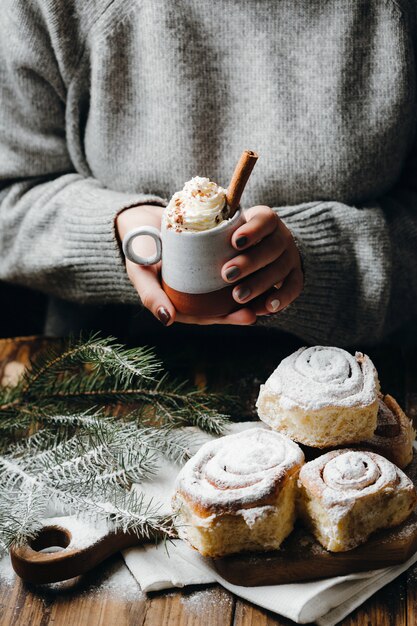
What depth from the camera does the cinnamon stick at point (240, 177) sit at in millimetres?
919

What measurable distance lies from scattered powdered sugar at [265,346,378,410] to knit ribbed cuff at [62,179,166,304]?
0.39 m

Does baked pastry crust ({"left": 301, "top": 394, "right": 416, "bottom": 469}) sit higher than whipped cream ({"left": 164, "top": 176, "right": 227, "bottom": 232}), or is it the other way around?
whipped cream ({"left": 164, "top": 176, "right": 227, "bottom": 232})

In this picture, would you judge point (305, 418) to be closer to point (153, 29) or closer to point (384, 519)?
point (384, 519)

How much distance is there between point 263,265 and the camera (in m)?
1.02

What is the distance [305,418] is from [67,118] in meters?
0.76

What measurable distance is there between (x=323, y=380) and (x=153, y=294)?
0.26 meters

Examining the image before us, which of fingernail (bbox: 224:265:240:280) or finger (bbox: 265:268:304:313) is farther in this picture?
finger (bbox: 265:268:304:313)

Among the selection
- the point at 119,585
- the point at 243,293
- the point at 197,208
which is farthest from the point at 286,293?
the point at 119,585

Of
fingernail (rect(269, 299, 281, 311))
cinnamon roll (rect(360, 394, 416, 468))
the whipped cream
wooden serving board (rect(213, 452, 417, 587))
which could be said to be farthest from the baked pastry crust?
the whipped cream

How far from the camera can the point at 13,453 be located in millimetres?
1056

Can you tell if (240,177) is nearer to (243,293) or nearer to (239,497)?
(243,293)

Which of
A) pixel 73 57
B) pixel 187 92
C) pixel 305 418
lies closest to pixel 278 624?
pixel 305 418

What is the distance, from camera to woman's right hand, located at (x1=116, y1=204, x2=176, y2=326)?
3.32ft

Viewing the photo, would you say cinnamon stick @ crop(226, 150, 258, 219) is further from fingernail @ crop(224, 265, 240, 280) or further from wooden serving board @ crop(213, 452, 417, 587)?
wooden serving board @ crop(213, 452, 417, 587)
